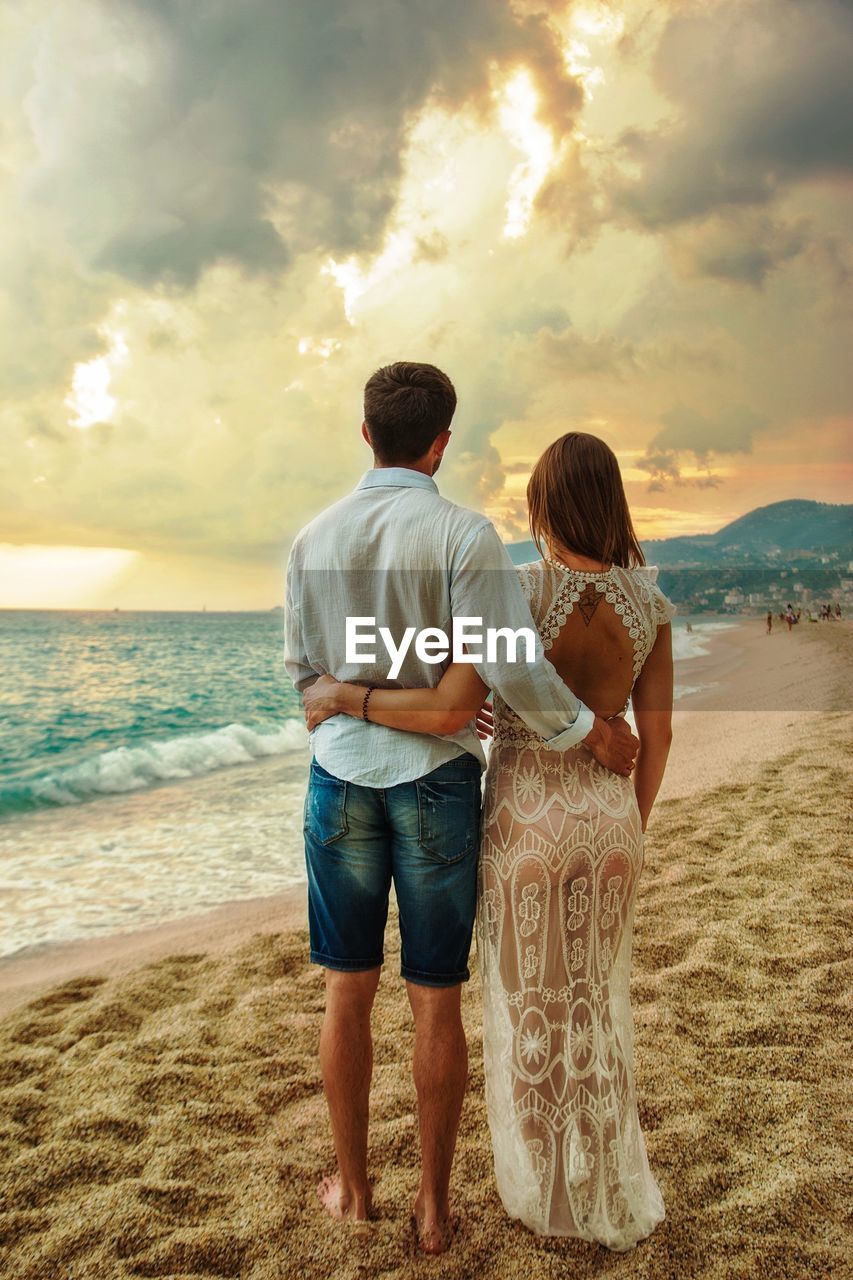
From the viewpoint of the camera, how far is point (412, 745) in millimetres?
1668

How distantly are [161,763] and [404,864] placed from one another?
8.85 m

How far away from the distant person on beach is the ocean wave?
7.50 m

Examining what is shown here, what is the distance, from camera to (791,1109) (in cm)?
226

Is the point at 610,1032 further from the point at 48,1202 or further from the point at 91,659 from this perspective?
the point at 91,659

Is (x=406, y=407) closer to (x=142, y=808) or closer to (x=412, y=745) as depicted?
(x=412, y=745)

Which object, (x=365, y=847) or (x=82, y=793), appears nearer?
(x=365, y=847)

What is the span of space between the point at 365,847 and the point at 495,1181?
1.02 m

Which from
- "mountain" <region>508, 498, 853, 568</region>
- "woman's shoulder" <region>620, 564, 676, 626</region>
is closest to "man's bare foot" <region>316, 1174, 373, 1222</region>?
"woman's shoulder" <region>620, 564, 676, 626</region>

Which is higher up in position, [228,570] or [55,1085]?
[228,570]

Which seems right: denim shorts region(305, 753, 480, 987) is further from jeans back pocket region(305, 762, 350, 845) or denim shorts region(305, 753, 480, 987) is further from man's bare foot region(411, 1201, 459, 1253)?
man's bare foot region(411, 1201, 459, 1253)

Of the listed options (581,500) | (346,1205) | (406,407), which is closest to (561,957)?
(346,1205)

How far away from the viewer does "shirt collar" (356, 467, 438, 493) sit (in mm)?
1712

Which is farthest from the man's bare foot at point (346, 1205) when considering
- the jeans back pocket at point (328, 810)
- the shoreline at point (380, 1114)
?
the jeans back pocket at point (328, 810)

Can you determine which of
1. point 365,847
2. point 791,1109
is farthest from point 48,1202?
point 791,1109
